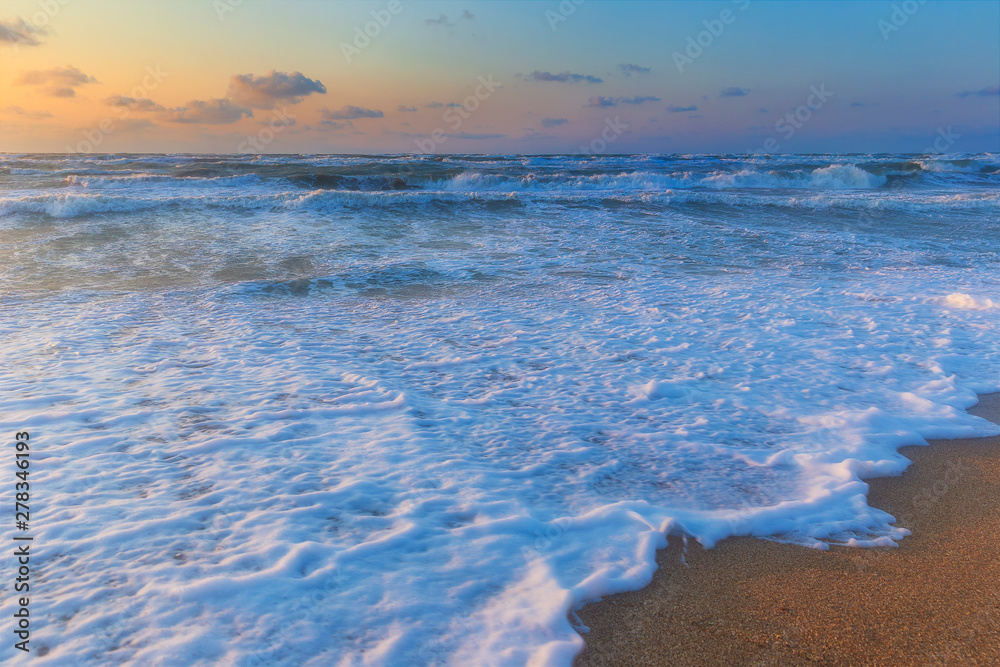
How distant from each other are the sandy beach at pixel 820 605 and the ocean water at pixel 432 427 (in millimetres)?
132

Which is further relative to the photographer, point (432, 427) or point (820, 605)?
point (432, 427)

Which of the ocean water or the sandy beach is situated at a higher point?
the ocean water

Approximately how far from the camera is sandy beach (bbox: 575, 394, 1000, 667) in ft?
7.41

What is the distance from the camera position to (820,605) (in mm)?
2494

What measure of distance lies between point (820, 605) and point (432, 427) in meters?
2.55

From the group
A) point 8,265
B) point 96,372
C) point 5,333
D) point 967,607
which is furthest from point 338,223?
point 967,607

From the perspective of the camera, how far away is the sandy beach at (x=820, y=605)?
88.9 inches

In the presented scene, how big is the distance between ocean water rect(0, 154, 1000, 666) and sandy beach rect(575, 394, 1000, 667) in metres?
0.13

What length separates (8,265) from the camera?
9250 mm

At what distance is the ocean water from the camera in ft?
7.95

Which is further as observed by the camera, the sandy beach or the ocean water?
the ocean water

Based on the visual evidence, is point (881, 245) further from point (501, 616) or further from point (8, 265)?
point (8, 265)

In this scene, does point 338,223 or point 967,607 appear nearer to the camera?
point 967,607

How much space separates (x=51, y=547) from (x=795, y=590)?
3.49m
